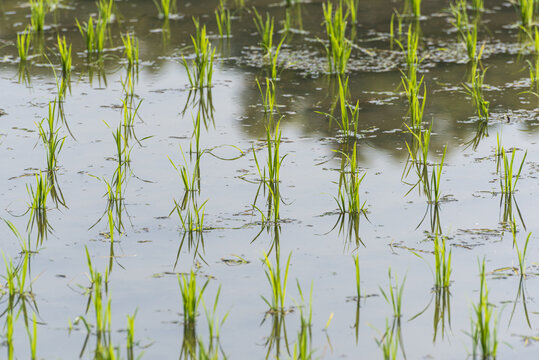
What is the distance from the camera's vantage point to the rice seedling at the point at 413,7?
7.03m

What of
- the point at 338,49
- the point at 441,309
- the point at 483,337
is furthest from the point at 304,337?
the point at 338,49

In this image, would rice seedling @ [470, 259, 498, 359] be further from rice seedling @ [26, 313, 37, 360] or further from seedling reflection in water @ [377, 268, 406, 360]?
rice seedling @ [26, 313, 37, 360]

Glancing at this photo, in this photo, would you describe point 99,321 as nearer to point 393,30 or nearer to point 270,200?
point 270,200

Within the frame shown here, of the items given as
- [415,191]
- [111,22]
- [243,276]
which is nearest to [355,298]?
[243,276]

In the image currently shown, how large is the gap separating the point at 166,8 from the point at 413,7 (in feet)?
7.31

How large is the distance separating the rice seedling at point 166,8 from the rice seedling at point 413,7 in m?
2.22

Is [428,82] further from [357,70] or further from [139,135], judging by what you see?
[139,135]

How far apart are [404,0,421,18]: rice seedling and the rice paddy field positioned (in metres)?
0.57

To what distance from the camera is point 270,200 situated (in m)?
3.67

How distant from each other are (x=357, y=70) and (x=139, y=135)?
1.93 meters

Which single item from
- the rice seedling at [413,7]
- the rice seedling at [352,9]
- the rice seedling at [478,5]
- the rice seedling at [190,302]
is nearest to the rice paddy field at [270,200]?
the rice seedling at [190,302]

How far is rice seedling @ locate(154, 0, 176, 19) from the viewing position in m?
7.12

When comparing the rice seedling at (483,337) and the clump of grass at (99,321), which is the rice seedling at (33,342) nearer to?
the clump of grass at (99,321)

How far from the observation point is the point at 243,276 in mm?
2994
